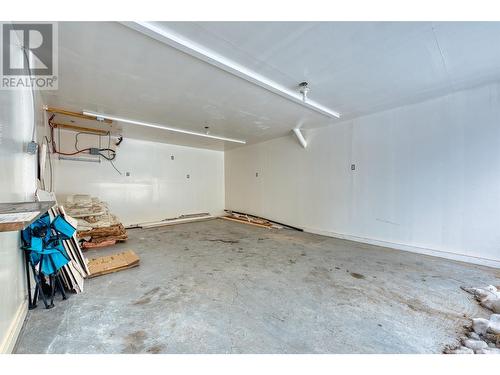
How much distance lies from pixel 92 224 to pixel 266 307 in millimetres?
4018

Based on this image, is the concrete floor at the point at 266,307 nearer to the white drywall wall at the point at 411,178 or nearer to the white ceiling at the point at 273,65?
the white drywall wall at the point at 411,178

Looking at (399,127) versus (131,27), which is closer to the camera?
(131,27)

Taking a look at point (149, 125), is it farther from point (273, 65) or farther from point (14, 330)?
point (14, 330)

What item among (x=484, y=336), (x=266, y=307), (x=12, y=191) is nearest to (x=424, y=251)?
(x=484, y=336)

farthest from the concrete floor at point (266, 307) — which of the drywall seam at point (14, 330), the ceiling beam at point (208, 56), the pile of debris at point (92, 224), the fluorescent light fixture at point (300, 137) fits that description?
the fluorescent light fixture at point (300, 137)

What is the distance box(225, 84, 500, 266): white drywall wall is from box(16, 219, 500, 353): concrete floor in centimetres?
56

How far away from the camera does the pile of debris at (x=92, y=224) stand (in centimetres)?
411

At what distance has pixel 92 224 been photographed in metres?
4.26

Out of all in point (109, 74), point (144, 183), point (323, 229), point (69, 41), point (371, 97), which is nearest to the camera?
point (69, 41)

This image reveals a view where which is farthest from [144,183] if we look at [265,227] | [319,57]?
[319,57]

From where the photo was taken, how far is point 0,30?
5.42 feet

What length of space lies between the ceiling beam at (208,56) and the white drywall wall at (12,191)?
1.29 metres
